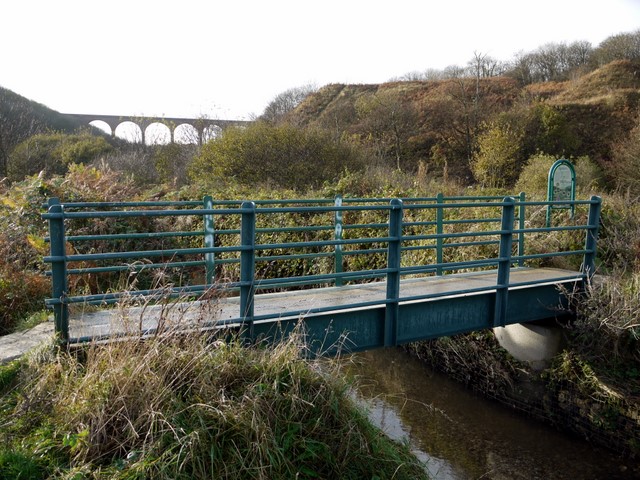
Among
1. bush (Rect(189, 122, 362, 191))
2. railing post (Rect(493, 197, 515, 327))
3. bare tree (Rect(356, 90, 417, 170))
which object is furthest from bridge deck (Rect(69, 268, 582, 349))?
bare tree (Rect(356, 90, 417, 170))

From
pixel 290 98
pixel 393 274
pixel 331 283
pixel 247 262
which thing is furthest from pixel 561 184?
pixel 290 98

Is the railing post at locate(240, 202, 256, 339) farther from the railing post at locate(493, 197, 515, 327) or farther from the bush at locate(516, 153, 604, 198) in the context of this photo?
the bush at locate(516, 153, 604, 198)

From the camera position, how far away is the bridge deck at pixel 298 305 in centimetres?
459

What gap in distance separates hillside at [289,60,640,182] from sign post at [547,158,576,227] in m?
17.5

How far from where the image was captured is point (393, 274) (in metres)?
6.09

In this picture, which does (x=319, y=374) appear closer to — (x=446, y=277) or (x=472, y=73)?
(x=446, y=277)

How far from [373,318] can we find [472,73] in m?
48.1

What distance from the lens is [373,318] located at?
6266 millimetres

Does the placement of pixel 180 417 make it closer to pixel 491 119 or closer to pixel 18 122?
pixel 18 122

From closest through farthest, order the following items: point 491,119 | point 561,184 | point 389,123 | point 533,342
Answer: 1. point 533,342
2. point 561,184
3. point 491,119
4. point 389,123

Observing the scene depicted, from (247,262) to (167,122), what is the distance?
26032 mm

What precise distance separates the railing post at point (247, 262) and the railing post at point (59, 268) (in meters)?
1.42

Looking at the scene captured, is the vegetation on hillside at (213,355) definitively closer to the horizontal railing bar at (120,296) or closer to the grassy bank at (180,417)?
the grassy bank at (180,417)

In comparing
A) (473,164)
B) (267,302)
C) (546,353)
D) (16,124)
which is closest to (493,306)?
(546,353)
